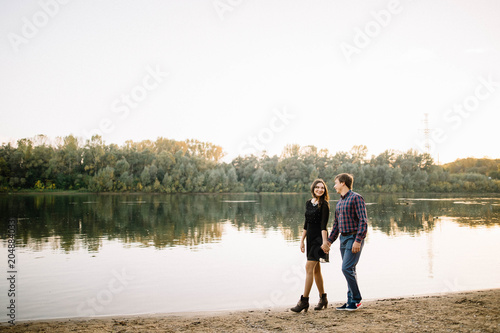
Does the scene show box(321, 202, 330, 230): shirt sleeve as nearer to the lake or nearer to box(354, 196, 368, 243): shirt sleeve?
box(354, 196, 368, 243): shirt sleeve

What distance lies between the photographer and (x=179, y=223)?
25.1 metres

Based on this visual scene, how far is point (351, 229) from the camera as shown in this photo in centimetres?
657

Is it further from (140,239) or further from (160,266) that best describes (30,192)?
(160,266)

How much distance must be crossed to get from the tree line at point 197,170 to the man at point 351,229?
80638mm

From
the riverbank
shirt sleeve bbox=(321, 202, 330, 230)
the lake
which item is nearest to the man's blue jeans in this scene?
the riverbank

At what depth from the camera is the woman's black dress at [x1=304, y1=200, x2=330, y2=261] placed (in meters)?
6.59

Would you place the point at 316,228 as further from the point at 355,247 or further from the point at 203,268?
the point at 203,268

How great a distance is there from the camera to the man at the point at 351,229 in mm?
6430

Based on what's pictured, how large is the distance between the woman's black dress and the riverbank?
3.30 feet

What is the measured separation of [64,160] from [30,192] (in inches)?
408

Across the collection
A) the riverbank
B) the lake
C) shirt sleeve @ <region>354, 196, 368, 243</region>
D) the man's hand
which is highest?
shirt sleeve @ <region>354, 196, 368, 243</region>

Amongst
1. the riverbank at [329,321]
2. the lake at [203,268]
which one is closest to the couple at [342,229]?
the riverbank at [329,321]

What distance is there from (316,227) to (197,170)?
3405 inches

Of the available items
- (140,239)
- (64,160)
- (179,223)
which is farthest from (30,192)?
(140,239)
